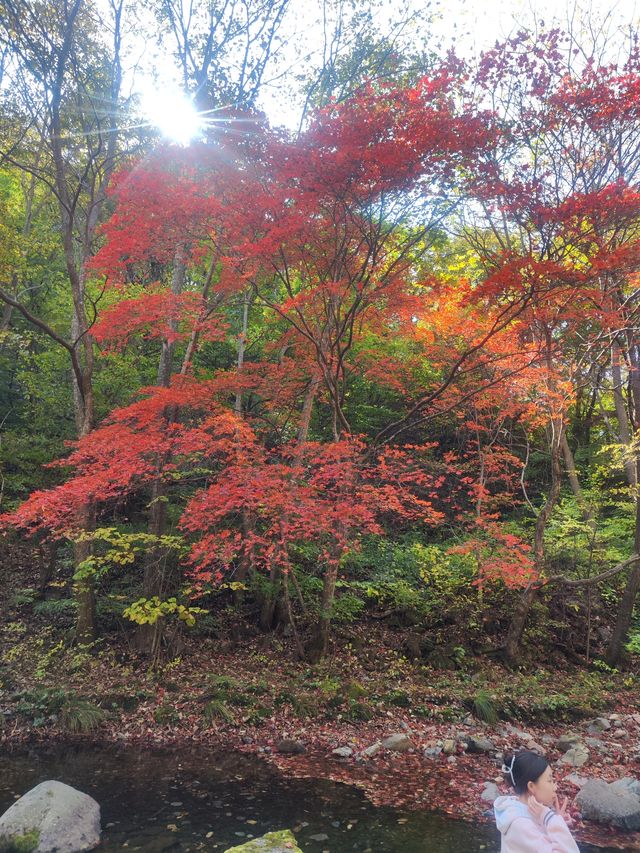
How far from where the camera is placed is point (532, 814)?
2.83 metres

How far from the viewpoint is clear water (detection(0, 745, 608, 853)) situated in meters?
5.18

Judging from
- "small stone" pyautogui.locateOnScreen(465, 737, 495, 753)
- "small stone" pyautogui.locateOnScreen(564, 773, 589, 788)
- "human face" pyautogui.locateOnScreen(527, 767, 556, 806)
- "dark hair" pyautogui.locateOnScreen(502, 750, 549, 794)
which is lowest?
"small stone" pyautogui.locateOnScreen(564, 773, 589, 788)

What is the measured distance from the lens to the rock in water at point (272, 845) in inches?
173

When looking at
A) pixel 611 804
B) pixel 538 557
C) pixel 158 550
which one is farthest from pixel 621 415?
pixel 158 550

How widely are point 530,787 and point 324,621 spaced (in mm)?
7888

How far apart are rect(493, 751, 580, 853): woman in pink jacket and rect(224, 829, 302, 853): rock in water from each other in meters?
2.53

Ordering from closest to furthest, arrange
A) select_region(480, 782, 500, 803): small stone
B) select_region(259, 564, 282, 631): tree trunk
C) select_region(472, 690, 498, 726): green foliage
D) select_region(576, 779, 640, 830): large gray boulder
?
select_region(576, 779, 640, 830): large gray boulder, select_region(480, 782, 500, 803): small stone, select_region(472, 690, 498, 726): green foliage, select_region(259, 564, 282, 631): tree trunk

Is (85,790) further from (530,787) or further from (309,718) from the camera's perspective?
(530,787)

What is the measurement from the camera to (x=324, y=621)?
10.4 m

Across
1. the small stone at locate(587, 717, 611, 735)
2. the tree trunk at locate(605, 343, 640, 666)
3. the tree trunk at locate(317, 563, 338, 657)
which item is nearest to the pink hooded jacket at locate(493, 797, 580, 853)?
the small stone at locate(587, 717, 611, 735)

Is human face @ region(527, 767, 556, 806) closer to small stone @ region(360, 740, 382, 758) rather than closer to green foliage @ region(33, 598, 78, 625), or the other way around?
small stone @ region(360, 740, 382, 758)

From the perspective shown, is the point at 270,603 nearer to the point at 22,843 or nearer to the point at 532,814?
the point at 22,843

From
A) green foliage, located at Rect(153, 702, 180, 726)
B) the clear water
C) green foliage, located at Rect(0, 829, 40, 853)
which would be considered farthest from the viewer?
green foliage, located at Rect(153, 702, 180, 726)

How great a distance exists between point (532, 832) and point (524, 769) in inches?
11.9
